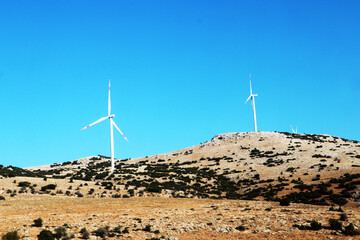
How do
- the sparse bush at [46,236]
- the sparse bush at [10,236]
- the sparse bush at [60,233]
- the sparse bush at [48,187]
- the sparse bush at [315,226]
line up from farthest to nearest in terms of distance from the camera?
the sparse bush at [48,187]
the sparse bush at [315,226]
the sparse bush at [60,233]
the sparse bush at [46,236]
the sparse bush at [10,236]

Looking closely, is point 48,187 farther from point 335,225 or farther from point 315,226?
point 335,225

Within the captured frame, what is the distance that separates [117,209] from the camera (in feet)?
142

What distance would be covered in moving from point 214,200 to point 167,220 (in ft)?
66.2

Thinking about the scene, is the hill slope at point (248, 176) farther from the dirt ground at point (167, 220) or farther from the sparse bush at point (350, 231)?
the sparse bush at point (350, 231)

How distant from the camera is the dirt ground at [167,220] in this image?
98.4ft

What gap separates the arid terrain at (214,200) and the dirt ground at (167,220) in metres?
0.09

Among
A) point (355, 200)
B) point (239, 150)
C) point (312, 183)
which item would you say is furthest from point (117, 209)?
point (239, 150)

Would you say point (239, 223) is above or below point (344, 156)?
below

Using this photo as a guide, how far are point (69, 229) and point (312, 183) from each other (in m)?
52.9

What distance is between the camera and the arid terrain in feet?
102

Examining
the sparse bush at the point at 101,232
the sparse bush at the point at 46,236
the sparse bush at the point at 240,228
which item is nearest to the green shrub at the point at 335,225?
the sparse bush at the point at 240,228

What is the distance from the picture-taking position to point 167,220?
116ft

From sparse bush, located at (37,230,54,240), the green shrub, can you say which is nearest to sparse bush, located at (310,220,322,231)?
the green shrub

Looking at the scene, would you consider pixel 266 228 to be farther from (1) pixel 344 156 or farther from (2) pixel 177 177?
(1) pixel 344 156
